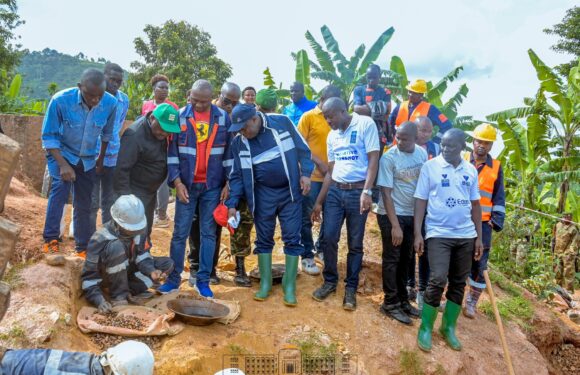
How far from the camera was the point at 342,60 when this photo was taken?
1172 centimetres

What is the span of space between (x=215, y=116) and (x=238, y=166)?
21.2 inches

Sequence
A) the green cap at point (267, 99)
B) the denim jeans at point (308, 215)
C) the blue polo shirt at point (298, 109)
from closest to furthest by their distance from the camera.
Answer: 1. the green cap at point (267, 99)
2. the denim jeans at point (308, 215)
3. the blue polo shirt at point (298, 109)

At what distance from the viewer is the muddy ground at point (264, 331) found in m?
3.70

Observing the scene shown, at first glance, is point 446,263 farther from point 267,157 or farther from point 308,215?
point 267,157

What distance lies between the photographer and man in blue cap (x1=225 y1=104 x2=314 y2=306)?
15.3ft

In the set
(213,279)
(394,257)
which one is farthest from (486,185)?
(213,279)

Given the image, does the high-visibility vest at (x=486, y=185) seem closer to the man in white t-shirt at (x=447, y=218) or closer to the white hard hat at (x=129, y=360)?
the man in white t-shirt at (x=447, y=218)

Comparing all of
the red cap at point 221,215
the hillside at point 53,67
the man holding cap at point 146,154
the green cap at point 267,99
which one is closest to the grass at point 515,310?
the red cap at point 221,215

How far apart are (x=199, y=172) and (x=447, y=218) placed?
2.36m

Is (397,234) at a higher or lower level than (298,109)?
lower

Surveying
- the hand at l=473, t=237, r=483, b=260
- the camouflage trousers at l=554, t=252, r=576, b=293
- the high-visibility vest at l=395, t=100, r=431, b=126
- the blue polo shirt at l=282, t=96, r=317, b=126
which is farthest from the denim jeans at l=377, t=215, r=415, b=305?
the camouflage trousers at l=554, t=252, r=576, b=293

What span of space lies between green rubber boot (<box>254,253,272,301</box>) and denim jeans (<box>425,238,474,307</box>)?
5.06 ft

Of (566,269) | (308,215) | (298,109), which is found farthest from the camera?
(566,269)

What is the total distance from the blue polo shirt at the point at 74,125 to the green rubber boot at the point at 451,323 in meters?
3.79
